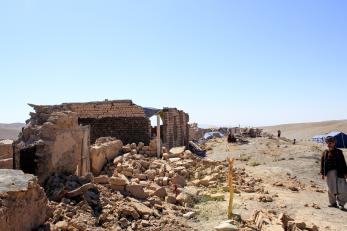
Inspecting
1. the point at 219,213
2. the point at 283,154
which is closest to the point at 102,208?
the point at 219,213

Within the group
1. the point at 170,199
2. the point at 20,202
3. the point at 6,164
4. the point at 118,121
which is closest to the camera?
the point at 20,202

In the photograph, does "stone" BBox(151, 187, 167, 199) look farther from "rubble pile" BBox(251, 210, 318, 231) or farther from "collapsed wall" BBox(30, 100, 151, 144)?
"collapsed wall" BBox(30, 100, 151, 144)

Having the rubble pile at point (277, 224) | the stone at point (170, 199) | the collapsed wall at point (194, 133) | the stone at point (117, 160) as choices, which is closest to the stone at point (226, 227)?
the rubble pile at point (277, 224)

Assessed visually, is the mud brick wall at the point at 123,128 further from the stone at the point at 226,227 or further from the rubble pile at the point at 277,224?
the stone at the point at 226,227

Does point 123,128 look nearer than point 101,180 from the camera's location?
No

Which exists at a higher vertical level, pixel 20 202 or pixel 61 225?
pixel 20 202

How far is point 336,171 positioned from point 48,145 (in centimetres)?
646

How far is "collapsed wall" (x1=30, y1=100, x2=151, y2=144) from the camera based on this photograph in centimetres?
1756

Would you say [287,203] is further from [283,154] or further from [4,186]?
[283,154]

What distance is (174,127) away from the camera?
72.0 feet

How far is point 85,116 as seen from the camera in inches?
729

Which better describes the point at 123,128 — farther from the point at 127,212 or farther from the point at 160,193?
the point at 127,212

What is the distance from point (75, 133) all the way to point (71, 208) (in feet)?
9.03

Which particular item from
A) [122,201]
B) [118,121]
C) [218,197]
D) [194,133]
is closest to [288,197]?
[218,197]
